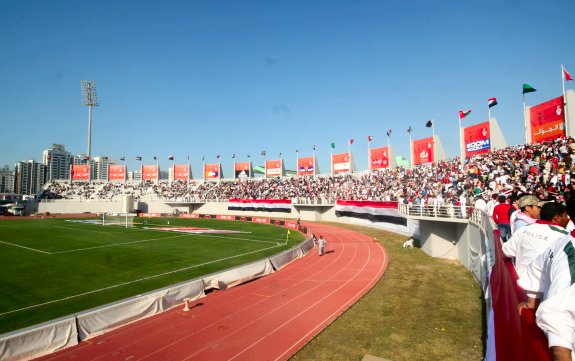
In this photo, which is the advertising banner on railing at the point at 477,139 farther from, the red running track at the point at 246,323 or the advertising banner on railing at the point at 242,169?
the advertising banner on railing at the point at 242,169

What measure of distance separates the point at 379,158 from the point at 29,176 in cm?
18887

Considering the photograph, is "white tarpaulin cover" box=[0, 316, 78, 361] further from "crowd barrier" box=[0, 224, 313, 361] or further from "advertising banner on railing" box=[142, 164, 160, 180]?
"advertising banner on railing" box=[142, 164, 160, 180]

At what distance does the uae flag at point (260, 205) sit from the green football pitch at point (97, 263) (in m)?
22.3

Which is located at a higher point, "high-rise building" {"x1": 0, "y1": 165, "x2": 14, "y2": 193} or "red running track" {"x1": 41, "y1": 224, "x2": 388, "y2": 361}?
"high-rise building" {"x1": 0, "y1": 165, "x2": 14, "y2": 193}

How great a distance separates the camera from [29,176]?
16700 cm

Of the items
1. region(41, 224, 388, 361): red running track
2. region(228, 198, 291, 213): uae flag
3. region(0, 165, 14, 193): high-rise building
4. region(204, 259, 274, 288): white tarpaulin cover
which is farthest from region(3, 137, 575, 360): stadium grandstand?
region(0, 165, 14, 193): high-rise building

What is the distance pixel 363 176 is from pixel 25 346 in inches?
1942

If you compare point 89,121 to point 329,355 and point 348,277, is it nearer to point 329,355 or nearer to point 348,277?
point 348,277

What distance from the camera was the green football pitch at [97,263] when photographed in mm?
14352

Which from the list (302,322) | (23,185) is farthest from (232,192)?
(23,185)

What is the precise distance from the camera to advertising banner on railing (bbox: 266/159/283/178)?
70981 mm

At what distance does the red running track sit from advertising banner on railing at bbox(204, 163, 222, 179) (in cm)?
6046

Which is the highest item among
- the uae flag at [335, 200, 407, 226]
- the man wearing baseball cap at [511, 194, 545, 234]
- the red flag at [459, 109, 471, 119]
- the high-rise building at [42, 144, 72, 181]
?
the high-rise building at [42, 144, 72, 181]

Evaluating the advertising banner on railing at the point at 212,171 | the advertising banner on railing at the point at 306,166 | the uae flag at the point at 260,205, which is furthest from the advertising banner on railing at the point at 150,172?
the advertising banner on railing at the point at 306,166
